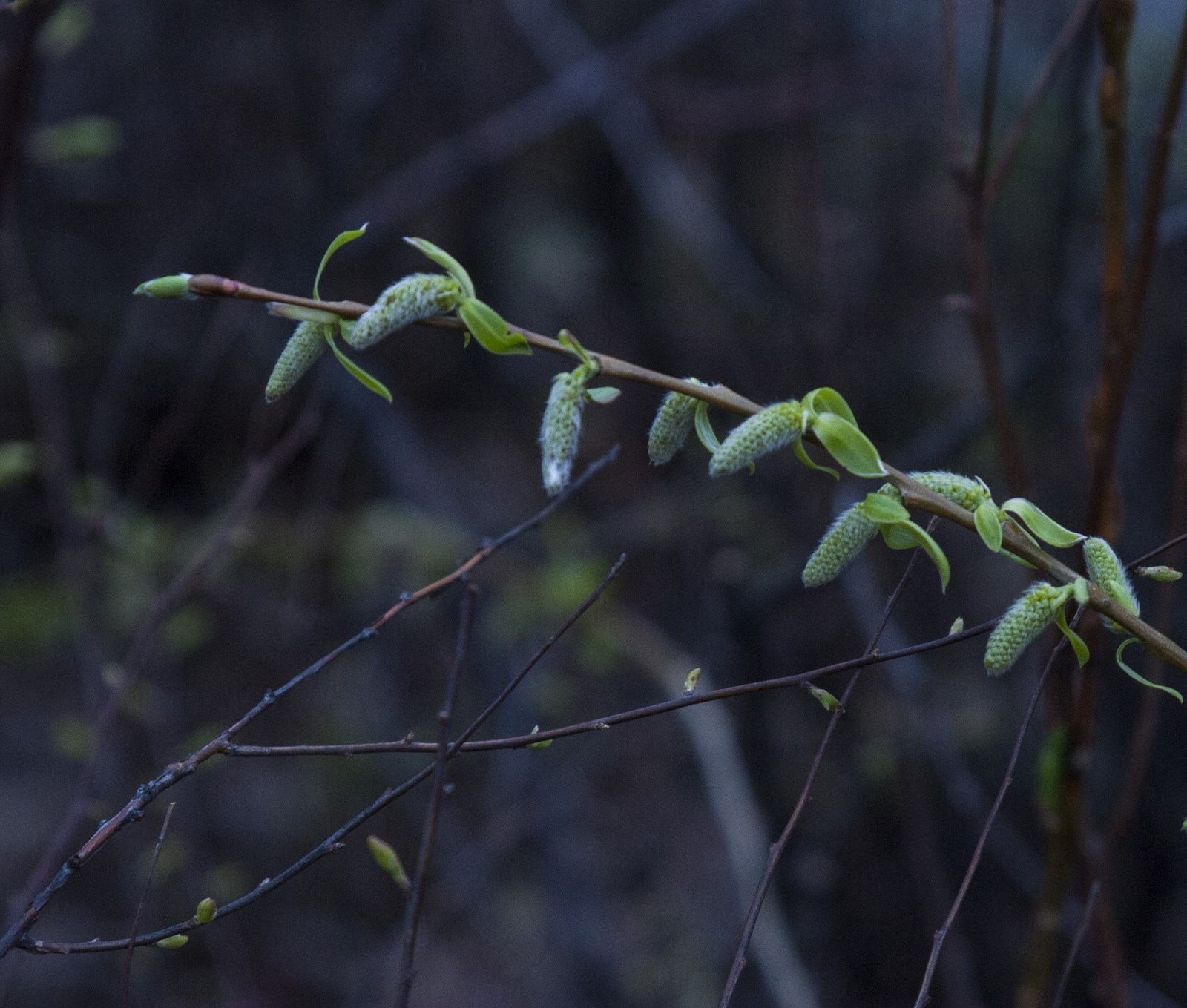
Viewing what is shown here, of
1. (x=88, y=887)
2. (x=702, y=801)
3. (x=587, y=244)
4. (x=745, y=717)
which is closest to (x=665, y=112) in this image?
(x=587, y=244)

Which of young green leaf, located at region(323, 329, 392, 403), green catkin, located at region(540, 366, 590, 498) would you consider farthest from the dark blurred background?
green catkin, located at region(540, 366, 590, 498)

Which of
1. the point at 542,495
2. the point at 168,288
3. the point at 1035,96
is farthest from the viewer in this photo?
the point at 542,495

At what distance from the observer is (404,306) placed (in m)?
0.82

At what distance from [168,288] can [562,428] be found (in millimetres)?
343

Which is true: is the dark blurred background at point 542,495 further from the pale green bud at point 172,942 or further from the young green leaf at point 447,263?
the young green leaf at point 447,263

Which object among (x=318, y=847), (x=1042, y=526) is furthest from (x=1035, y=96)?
(x=318, y=847)

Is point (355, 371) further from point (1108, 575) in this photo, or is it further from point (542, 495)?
point (542, 495)

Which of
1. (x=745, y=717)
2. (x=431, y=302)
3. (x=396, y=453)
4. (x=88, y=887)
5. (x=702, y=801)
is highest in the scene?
(x=431, y=302)

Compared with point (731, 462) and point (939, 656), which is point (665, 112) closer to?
point (939, 656)

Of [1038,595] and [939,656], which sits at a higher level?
[1038,595]

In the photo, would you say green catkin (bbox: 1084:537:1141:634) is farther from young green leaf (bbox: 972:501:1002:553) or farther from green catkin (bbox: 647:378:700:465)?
green catkin (bbox: 647:378:700:465)

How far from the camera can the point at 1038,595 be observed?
83 cm

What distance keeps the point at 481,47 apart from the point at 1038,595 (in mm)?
4875

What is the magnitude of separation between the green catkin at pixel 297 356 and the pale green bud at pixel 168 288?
0.09 m
